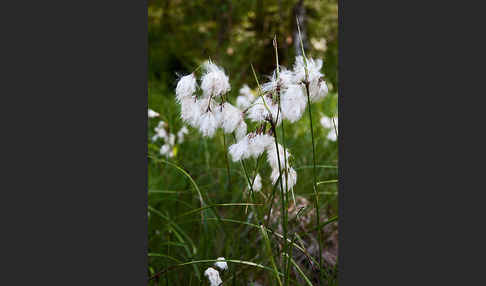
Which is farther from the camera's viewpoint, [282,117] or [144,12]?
[144,12]

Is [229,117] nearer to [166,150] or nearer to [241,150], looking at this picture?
[241,150]

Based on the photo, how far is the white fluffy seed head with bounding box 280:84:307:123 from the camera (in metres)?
1.16

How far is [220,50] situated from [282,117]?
437 cm

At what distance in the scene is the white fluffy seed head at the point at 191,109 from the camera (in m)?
1.26

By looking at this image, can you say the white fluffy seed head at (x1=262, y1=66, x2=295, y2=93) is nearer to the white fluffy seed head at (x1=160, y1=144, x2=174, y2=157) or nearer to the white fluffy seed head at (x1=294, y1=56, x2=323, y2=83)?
the white fluffy seed head at (x1=294, y1=56, x2=323, y2=83)

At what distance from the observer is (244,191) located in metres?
1.82

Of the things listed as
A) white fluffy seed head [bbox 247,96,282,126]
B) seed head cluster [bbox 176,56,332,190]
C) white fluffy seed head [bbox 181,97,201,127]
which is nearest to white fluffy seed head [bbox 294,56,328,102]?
seed head cluster [bbox 176,56,332,190]

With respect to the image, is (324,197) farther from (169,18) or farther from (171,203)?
(169,18)

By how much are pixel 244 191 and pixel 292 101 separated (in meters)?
0.73

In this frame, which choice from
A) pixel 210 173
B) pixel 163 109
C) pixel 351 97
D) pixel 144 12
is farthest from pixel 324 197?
pixel 163 109

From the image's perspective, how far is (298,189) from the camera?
2.31 metres

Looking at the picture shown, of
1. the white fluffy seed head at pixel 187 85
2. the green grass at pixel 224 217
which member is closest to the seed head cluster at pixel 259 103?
the white fluffy seed head at pixel 187 85

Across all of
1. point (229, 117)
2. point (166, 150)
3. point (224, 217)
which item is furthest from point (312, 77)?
point (166, 150)

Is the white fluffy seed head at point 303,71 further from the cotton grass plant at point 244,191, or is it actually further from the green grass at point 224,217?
the green grass at point 224,217
